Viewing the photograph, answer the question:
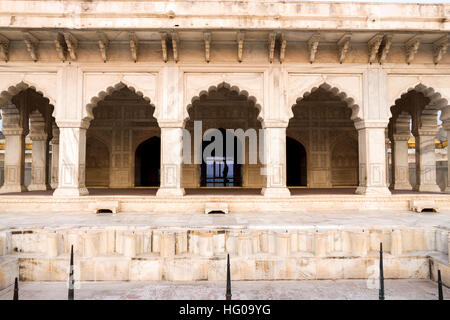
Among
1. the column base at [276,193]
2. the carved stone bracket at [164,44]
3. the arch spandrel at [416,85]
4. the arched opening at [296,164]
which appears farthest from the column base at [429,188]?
the carved stone bracket at [164,44]

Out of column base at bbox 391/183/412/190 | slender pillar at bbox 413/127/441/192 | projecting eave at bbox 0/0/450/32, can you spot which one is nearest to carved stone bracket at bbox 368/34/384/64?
projecting eave at bbox 0/0/450/32

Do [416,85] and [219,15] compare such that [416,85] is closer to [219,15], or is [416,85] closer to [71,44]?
[219,15]

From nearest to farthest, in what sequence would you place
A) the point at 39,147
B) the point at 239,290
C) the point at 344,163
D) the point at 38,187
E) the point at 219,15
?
the point at 239,290
the point at 219,15
the point at 38,187
the point at 39,147
the point at 344,163

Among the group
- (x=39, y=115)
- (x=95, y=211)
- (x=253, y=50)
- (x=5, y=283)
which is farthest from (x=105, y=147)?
(x=5, y=283)

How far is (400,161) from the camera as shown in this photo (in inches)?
373

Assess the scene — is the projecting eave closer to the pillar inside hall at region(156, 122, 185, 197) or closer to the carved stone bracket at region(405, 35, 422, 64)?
the carved stone bracket at region(405, 35, 422, 64)

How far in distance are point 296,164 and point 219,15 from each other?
23.1 feet

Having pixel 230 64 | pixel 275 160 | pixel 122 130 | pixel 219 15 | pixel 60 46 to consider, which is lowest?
pixel 275 160

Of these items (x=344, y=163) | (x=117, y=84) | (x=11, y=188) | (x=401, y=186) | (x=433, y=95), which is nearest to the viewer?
(x=117, y=84)

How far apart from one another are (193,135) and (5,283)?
7335mm

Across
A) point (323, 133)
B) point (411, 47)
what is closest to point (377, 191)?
point (411, 47)

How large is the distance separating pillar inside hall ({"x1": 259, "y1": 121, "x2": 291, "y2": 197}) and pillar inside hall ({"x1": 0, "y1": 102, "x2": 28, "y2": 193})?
6.94 meters

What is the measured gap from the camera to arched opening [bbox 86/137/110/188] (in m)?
10.3
